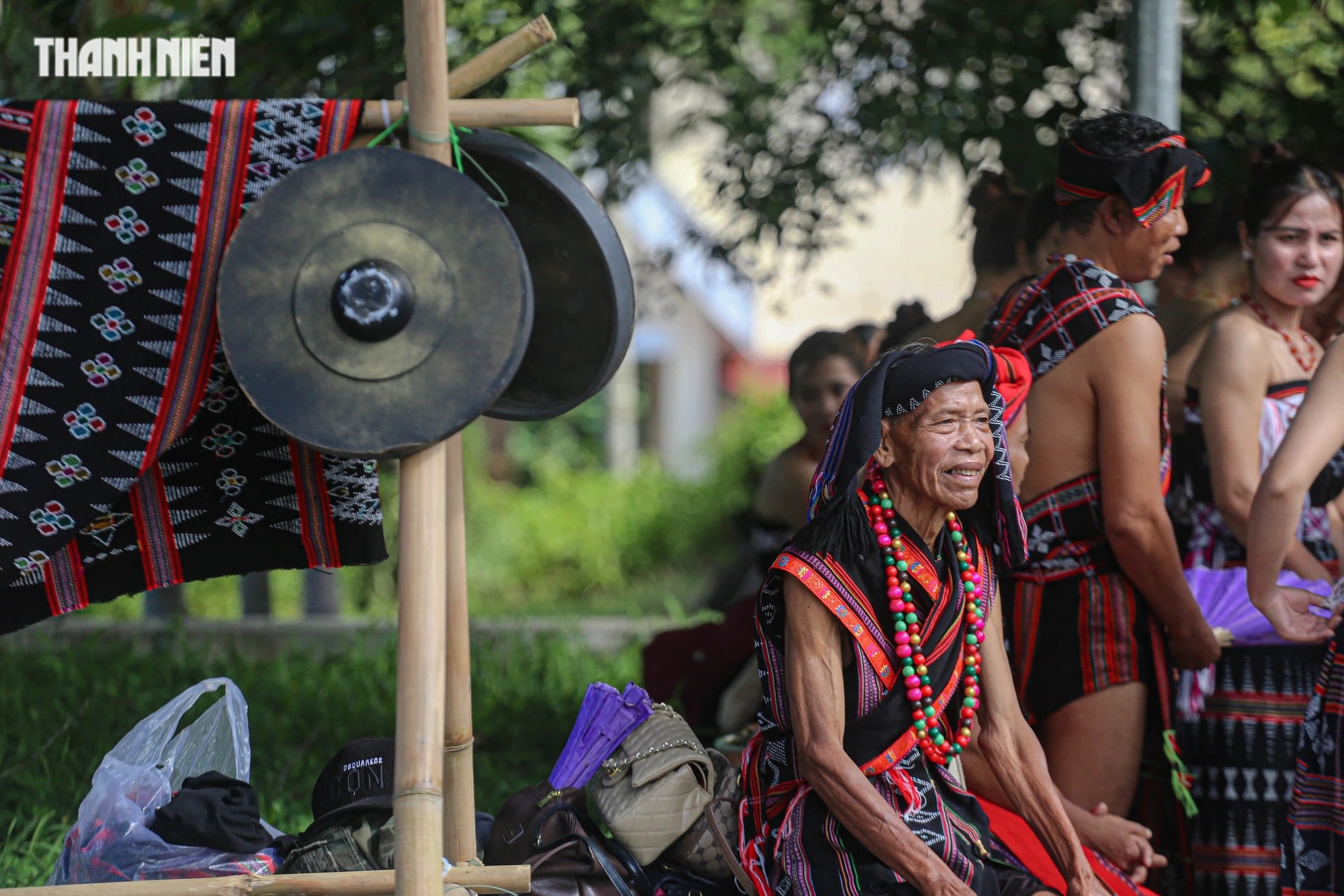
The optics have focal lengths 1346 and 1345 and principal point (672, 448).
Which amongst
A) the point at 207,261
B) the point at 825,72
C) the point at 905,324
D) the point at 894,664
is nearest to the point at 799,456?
the point at 905,324

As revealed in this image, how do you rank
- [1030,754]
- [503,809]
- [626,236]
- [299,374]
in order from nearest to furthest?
[299,374], [1030,754], [503,809], [626,236]

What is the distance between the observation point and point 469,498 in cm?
1051

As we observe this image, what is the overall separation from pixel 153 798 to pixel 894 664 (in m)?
1.65

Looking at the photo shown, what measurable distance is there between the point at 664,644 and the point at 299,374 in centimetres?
298

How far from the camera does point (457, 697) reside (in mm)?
2715

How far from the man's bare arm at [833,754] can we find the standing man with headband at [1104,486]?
0.88 metres

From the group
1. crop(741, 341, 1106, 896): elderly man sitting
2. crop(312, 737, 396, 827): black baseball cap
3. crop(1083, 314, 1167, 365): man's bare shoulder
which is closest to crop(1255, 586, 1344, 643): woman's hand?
crop(1083, 314, 1167, 365): man's bare shoulder

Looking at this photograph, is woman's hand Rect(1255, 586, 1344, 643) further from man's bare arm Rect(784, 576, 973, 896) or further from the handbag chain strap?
the handbag chain strap

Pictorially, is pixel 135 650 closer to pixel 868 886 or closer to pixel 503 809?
pixel 503 809

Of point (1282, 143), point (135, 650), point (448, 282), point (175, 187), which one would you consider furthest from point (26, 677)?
point (1282, 143)

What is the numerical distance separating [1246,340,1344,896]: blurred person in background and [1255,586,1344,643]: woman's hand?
0.36ft

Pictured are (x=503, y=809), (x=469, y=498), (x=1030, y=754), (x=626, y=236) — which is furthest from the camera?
(x=626, y=236)

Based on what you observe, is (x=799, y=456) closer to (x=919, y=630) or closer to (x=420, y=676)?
(x=919, y=630)

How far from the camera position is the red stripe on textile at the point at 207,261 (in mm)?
2582
